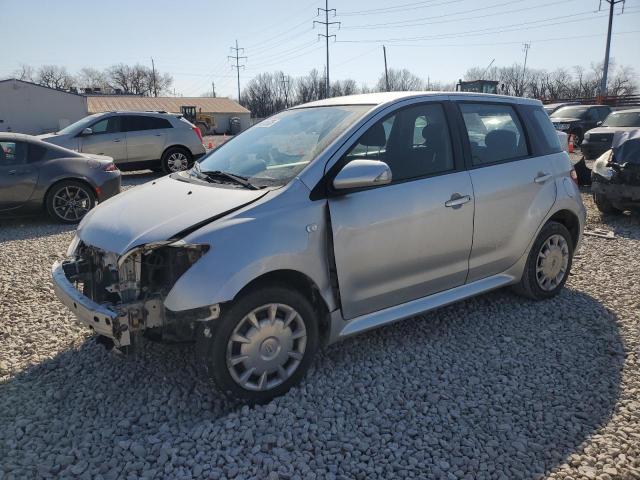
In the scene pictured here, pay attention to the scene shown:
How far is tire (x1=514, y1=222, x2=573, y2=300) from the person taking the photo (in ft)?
15.1

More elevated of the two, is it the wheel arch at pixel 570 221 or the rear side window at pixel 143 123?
the rear side window at pixel 143 123

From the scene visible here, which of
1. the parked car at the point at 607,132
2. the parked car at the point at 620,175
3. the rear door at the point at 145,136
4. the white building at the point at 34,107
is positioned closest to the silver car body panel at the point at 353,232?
the parked car at the point at 620,175

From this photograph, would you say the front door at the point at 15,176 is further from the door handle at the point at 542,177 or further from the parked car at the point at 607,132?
the parked car at the point at 607,132

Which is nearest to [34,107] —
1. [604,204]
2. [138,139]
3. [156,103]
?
[156,103]

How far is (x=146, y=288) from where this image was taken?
3.00 meters

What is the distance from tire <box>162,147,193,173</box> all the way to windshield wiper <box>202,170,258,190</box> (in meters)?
9.81

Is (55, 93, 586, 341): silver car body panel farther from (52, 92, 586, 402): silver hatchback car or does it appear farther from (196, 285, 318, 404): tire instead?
(196, 285, 318, 404): tire

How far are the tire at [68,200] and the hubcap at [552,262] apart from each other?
22.1ft

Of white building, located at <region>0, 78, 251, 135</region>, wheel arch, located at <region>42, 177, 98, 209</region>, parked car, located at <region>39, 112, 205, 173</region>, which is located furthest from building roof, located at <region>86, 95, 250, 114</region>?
wheel arch, located at <region>42, 177, 98, 209</region>

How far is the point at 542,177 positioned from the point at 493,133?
63cm

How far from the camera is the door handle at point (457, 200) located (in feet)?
12.3

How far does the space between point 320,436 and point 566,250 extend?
3199mm

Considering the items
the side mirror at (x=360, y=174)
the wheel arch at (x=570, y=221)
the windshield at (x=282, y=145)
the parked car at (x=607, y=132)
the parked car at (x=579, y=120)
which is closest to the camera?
the side mirror at (x=360, y=174)

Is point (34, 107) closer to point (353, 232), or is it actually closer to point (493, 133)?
point (493, 133)
